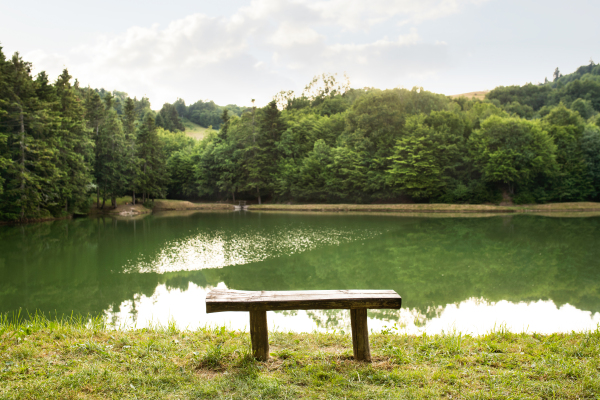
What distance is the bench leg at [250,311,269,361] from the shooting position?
388 cm

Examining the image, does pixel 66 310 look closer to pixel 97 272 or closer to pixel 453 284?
pixel 97 272

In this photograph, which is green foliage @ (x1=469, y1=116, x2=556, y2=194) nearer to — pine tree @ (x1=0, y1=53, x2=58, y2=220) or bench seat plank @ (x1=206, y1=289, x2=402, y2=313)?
bench seat plank @ (x1=206, y1=289, x2=402, y2=313)

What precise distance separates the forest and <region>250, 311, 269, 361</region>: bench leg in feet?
85.6

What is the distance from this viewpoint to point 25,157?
85.4 feet

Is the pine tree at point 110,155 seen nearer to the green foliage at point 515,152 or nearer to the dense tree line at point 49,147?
the dense tree line at point 49,147

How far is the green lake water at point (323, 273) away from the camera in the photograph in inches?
299

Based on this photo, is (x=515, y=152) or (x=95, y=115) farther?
(x=95, y=115)

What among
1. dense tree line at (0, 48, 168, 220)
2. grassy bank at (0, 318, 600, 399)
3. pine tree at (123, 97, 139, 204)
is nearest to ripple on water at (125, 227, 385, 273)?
grassy bank at (0, 318, 600, 399)

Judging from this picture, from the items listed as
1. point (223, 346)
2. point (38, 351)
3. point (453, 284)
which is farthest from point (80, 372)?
point (453, 284)

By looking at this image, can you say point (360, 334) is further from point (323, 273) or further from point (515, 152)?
point (515, 152)

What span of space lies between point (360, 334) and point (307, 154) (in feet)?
143

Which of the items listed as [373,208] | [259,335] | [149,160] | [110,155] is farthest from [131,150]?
[259,335]

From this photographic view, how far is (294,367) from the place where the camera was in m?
3.75

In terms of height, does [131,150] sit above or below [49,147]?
above
